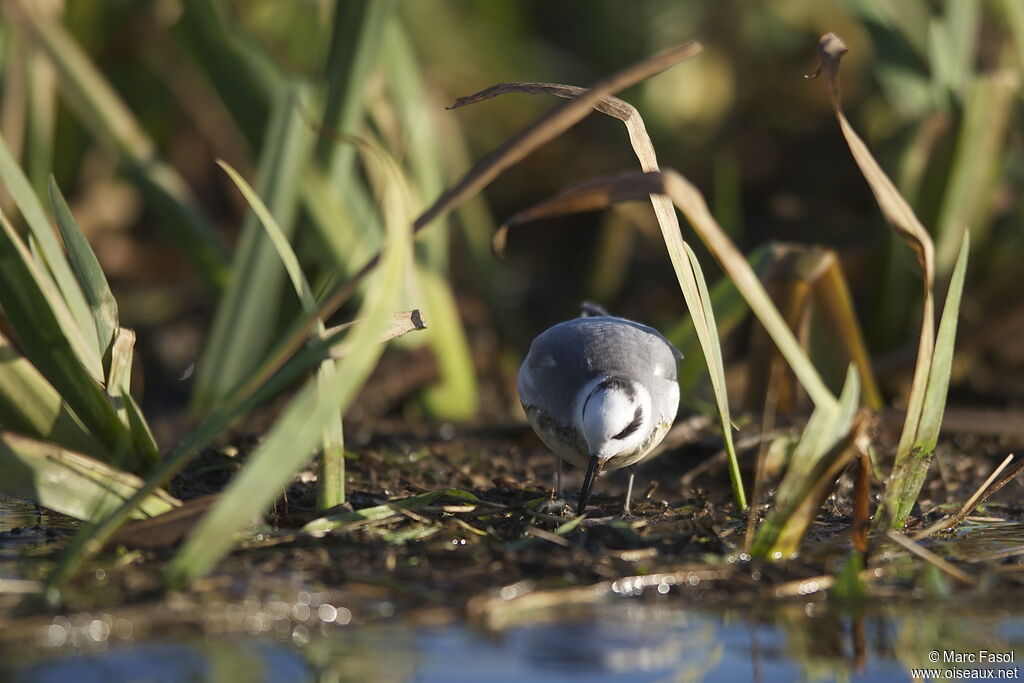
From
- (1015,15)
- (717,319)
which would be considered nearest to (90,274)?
(717,319)

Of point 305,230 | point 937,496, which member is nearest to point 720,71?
point 305,230

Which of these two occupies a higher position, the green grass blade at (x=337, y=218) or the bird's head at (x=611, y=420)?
Answer: the green grass blade at (x=337, y=218)

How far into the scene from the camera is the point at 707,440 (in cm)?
379

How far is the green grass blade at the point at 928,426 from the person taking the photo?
9.12 feet

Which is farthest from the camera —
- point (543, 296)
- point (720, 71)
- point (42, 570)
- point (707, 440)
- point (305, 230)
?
point (720, 71)

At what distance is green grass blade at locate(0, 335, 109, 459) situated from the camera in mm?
2693

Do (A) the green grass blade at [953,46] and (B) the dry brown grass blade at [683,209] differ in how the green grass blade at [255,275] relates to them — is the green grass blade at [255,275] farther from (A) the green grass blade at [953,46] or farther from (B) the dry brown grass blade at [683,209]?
(A) the green grass blade at [953,46]

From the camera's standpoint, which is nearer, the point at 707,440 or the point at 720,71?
the point at 707,440

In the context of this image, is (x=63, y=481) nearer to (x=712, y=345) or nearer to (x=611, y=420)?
(x=611, y=420)

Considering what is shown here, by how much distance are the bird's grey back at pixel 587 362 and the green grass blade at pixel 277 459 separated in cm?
110

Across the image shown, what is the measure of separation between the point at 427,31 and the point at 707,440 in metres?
3.68

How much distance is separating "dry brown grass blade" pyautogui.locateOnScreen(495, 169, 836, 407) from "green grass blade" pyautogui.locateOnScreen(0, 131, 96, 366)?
1051 millimetres

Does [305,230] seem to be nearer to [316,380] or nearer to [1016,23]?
[316,380]

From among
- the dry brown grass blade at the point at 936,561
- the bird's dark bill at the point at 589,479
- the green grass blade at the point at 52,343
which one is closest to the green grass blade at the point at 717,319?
the bird's dark bill at the point at 589,479
